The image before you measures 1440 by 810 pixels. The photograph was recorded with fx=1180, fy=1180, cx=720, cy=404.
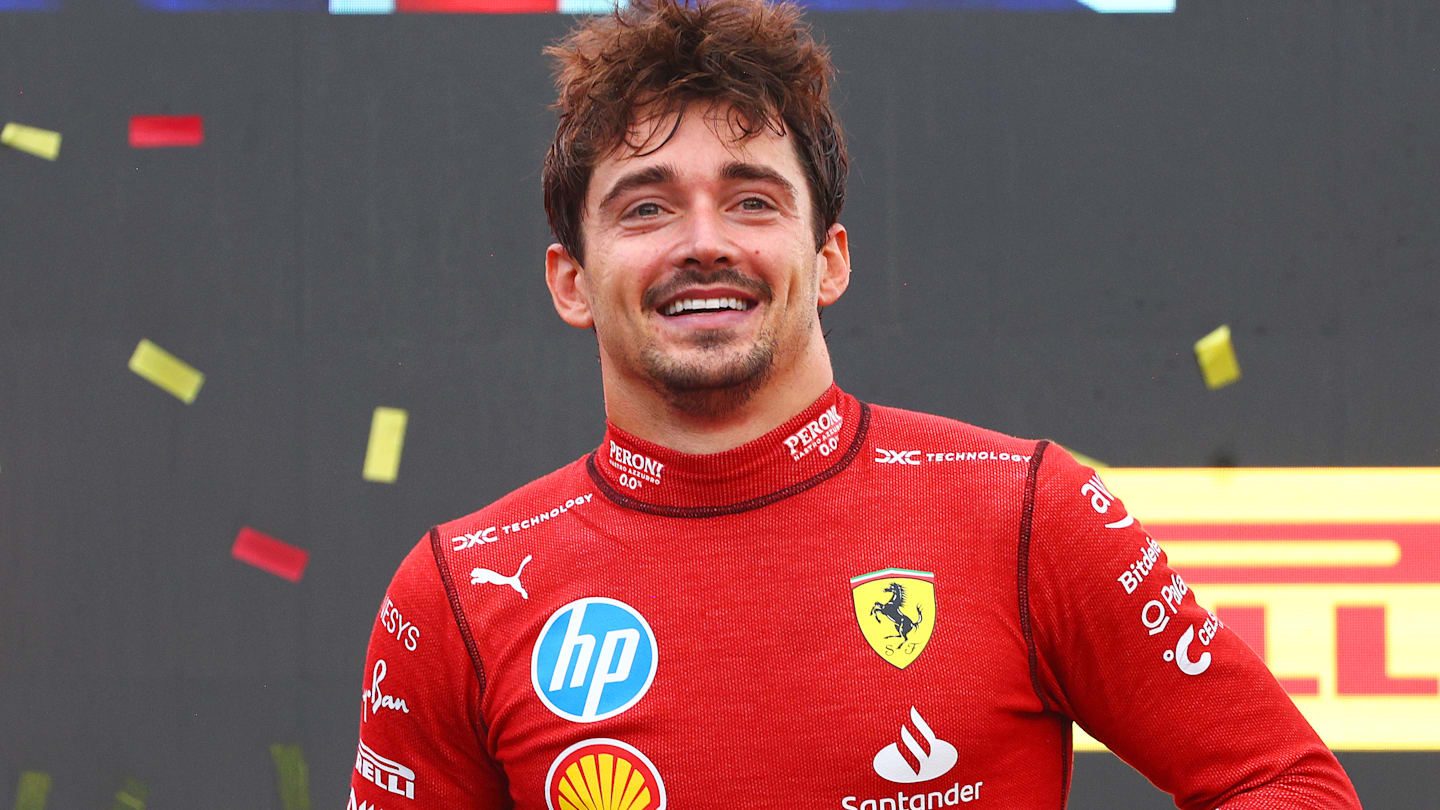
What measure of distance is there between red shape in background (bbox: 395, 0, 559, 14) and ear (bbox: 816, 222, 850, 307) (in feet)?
3.59

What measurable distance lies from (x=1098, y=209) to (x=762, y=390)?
116 centimetres

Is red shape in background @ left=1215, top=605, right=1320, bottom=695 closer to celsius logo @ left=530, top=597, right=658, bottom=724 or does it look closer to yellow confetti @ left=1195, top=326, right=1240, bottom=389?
yellow confetti @ left=1195, top=326, right=1240, bottom=389

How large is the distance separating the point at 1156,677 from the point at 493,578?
55 centimetres

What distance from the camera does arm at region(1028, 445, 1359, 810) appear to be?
871 mm

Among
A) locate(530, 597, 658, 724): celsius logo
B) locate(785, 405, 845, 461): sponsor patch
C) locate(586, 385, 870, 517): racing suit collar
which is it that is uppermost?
locate(785, 405, 845, 461): sponsor patch

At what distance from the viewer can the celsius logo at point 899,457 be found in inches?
40.2

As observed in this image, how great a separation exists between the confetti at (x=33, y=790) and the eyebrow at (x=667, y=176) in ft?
5.34

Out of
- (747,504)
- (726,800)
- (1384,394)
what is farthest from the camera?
(1384,394)

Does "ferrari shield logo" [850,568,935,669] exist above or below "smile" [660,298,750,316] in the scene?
below

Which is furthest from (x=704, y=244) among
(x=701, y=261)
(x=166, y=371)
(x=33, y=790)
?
(x=33, y=790)

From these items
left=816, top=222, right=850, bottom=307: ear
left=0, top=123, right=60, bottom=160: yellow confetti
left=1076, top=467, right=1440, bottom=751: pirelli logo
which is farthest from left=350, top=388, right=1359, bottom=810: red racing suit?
left=0, top=123, right=60, bottom=160: yellow confetti

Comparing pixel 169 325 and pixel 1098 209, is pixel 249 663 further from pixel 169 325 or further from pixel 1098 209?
pixel 1098 209

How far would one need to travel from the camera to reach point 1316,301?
1949 millimetres

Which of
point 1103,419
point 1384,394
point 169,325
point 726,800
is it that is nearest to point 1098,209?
point 1103,419
